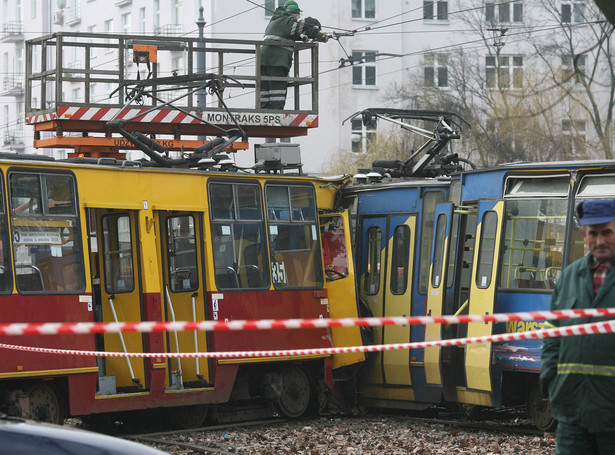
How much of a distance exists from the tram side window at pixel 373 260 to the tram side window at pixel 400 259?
31cm

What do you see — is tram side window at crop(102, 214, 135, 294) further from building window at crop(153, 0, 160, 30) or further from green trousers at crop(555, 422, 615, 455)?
building window at crop(153, 0, 160, 30)

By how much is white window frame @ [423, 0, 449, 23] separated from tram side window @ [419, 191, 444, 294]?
1492 inches

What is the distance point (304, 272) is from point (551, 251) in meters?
3.56

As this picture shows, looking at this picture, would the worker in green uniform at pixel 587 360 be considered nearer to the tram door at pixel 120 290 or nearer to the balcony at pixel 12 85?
the tram door at pixel 120 290

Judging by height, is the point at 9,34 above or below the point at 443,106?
above

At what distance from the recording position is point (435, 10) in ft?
174

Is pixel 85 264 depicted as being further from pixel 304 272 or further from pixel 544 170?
pixel 544 170

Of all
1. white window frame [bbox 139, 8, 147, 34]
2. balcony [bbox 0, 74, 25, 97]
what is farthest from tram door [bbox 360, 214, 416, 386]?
balcony [bbox 0, 74, 25, 97]

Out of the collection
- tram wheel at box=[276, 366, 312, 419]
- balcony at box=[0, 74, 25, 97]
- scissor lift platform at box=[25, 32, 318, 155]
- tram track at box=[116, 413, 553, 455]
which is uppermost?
balcony at box=[0, 74, 25, 97]

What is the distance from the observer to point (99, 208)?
45.3ft

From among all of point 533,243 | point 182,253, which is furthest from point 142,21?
point 533,243

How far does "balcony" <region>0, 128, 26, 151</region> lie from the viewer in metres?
61.0

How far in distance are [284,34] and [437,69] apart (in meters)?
34.5

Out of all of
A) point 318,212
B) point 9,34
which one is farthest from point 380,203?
point 9,34
